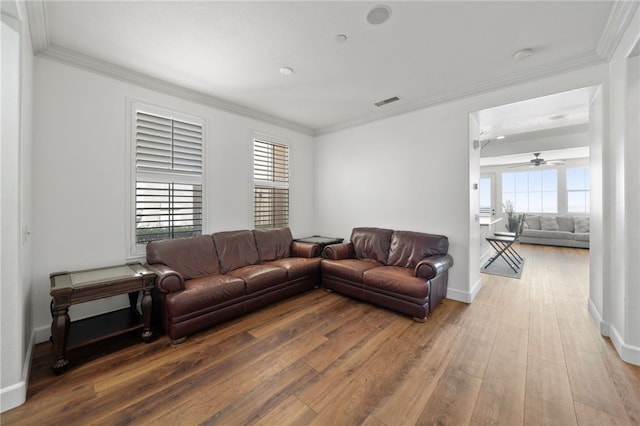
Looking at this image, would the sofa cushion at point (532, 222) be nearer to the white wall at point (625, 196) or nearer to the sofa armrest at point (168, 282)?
the white wall at point (625, 196)

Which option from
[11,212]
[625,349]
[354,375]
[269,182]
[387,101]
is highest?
[387,101]

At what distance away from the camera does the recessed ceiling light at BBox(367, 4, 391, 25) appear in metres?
1.92

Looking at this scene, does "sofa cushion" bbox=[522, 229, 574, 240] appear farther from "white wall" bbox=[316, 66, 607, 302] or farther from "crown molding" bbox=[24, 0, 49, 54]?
"crown molding" bbox=[24, 0, 49, 54]

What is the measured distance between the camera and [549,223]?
25.2 feet

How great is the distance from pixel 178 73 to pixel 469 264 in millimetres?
4240

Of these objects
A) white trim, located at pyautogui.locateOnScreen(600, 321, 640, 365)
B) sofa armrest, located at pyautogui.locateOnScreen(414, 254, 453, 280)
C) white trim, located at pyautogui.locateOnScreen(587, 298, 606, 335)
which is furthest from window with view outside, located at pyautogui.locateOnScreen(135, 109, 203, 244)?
white trim, located at pyautogui.locateOnScreen(587, 298, 606, 335)

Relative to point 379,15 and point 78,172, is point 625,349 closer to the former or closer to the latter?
point 379,15

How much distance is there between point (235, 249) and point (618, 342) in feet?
13.2

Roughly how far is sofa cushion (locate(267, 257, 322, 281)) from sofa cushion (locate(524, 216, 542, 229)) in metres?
7.68

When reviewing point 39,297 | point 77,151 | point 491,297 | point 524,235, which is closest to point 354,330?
point 491,297

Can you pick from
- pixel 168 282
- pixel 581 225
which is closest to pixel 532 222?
pixel 581 225

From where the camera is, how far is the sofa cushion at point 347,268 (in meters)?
3.33

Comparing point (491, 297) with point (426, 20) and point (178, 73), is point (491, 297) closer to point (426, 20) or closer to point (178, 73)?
point (426, 20)

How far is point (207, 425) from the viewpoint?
1.48 m
